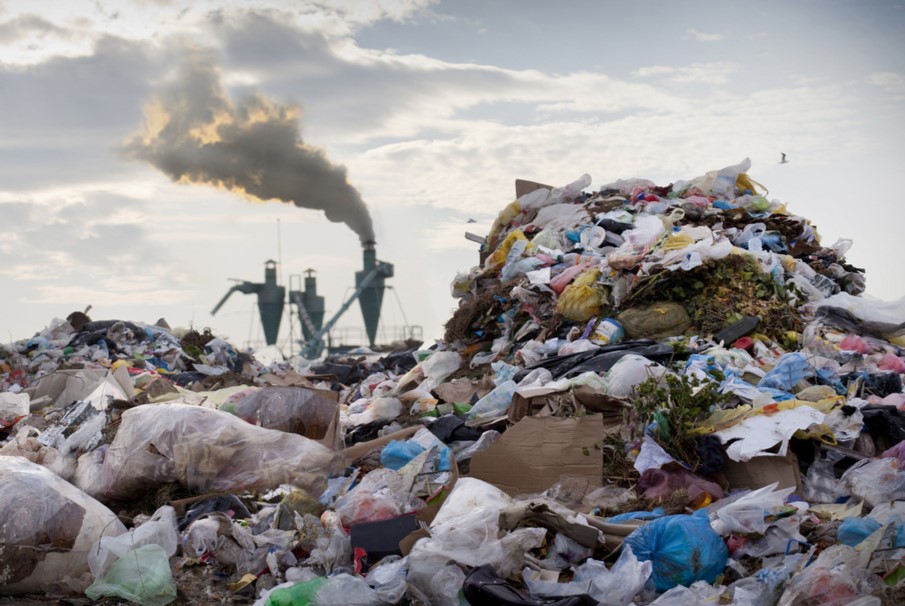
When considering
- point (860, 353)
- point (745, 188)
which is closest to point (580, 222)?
point (745, 188)

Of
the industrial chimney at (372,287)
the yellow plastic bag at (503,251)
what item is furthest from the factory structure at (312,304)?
the yellow plastic bag at (503,251)

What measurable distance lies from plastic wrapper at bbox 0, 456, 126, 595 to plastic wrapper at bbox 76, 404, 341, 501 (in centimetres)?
56

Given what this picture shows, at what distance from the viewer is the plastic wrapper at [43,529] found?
4844mm

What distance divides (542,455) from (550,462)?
7 cm

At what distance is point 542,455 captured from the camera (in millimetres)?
5648

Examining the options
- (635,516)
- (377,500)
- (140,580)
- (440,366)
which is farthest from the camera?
(440,366)

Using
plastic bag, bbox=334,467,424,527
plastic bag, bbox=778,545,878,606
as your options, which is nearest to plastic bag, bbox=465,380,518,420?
plastic bag, bbox=334,467,424,527

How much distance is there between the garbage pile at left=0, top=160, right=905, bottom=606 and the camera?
14.0 ft

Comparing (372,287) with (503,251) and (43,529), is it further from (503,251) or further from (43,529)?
(43,529)

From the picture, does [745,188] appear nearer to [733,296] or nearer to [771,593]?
[733,296]

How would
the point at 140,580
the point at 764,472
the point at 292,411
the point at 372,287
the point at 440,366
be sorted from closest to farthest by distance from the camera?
the point at 140,580
the point at 764,472
the point at 292,411
the point at 440,366
the point at 372,287

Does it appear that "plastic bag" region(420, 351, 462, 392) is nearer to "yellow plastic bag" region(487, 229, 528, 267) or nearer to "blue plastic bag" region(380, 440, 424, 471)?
"yellow plastic bag" region(487, 229, 528, 267)

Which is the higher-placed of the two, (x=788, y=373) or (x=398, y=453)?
(x=788, y=373)

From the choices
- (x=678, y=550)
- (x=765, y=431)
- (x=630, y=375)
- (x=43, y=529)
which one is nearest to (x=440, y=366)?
(x=630, y=375)
